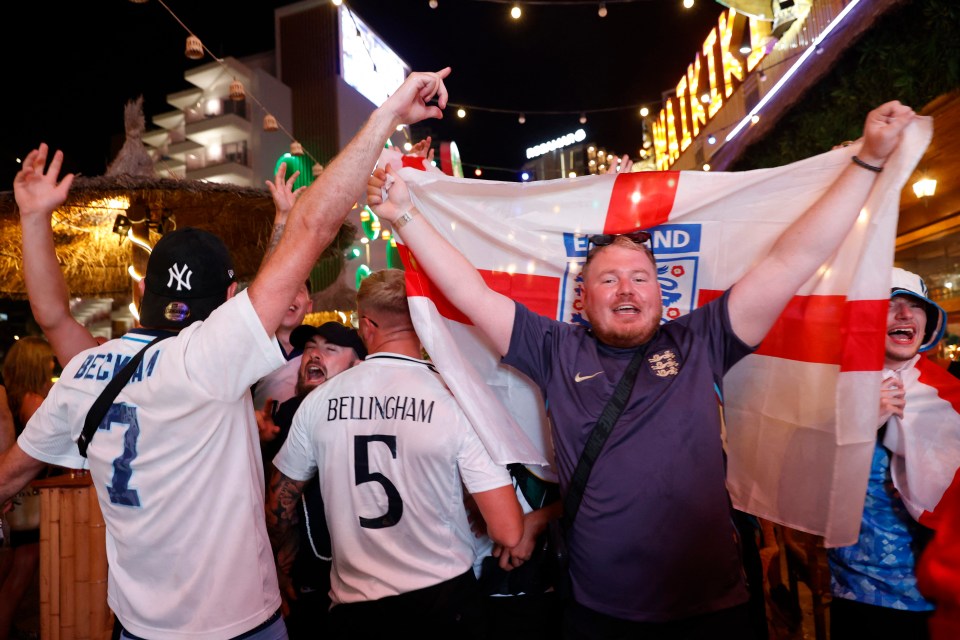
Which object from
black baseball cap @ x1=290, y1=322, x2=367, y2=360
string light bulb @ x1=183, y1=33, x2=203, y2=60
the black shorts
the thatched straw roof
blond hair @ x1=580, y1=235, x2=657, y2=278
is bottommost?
the black shorts

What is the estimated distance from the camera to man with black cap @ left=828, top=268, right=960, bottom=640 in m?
2.38

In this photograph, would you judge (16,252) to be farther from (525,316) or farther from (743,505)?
(743,505)

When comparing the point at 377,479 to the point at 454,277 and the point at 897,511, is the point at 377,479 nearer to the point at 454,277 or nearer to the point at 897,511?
the point at 454,277

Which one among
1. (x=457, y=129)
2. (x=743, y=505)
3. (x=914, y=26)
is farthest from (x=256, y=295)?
(x=457, y=129)

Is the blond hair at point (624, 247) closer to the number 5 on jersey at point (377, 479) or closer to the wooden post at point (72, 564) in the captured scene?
the number 5 on jersey at point (377, 479)

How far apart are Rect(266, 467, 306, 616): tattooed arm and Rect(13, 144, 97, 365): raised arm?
3.34ft

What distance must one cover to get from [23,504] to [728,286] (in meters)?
4.77

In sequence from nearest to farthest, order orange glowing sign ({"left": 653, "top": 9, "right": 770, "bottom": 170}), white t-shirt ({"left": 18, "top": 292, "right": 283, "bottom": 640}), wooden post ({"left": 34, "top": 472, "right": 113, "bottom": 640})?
white t-shirt ({"left": 18, "top": 292, "right": 283, "bottom": 640}), wooden post ({"left": 34, "top": 472, "right": 113, "bottom": 640}), orange glowing sign ({"left": 653, "top": 9, "right": 770, "bottom": 170})

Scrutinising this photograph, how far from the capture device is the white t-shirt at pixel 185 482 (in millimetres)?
1782

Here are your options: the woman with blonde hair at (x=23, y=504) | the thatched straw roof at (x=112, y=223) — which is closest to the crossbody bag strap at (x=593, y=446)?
the woman with blonde hair at (x=23, y=504)

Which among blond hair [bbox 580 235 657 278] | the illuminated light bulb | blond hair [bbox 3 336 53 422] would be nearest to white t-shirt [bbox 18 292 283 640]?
blond hair [bbox 580 235 657 278]

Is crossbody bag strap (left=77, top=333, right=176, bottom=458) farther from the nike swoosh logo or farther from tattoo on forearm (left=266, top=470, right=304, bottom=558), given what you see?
the nike swoosh logo

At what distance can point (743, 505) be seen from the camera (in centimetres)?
266

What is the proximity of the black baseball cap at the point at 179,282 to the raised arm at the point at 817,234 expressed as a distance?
Answer: 1.83 metres
